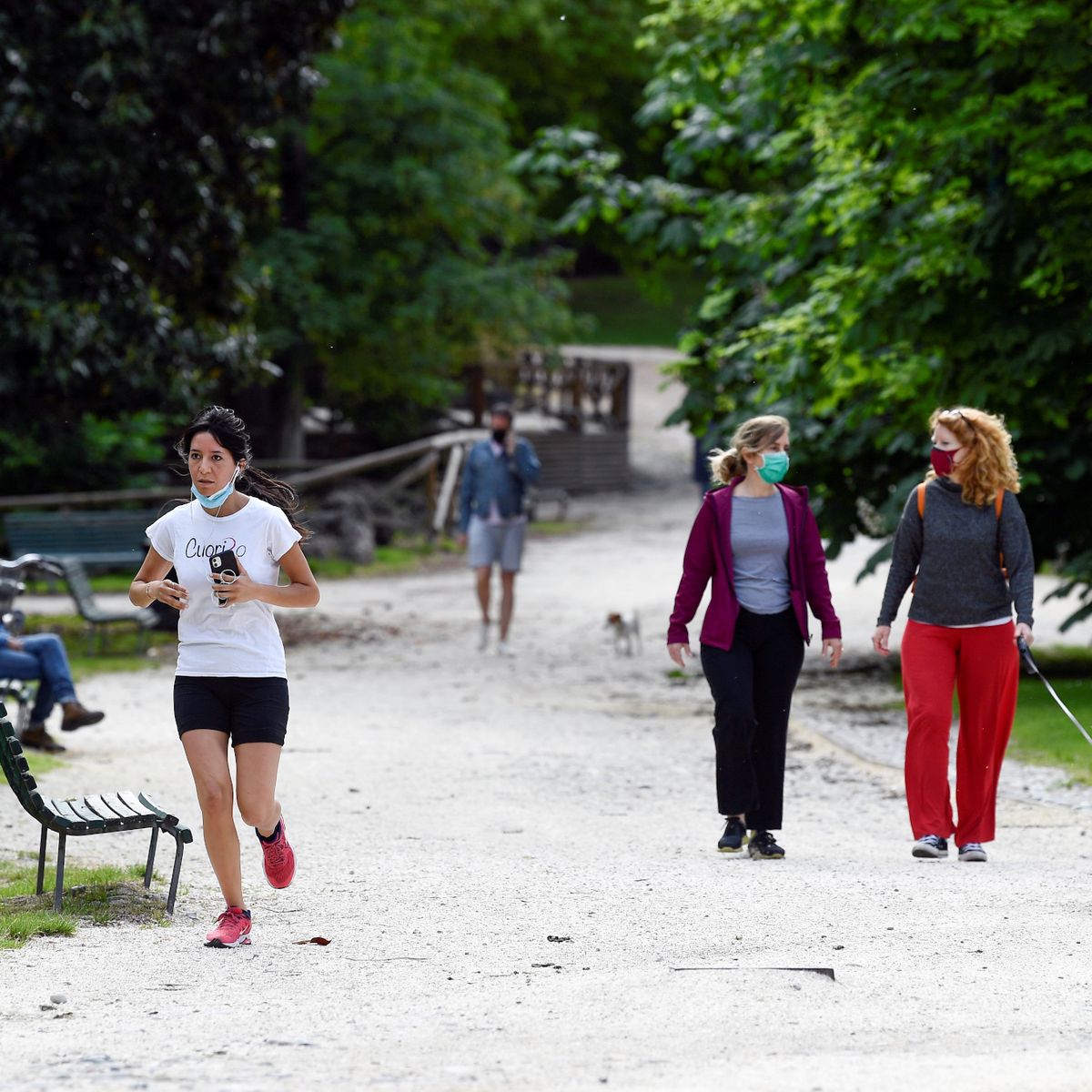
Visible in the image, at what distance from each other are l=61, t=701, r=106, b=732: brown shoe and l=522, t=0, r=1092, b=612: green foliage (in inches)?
211

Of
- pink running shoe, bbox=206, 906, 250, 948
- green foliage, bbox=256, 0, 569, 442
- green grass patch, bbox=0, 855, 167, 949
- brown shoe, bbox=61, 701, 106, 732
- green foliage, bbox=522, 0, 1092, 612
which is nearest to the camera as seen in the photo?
pink running shoe, bbox=206, 906, 250, 948

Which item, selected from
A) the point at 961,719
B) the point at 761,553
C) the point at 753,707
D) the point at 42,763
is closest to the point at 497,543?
the point at 42,763

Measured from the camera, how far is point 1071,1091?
172 inches

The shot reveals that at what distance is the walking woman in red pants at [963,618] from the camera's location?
745 cm

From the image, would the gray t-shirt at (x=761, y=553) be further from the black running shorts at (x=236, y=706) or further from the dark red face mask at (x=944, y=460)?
the black running shorts at (x=236, y=706)

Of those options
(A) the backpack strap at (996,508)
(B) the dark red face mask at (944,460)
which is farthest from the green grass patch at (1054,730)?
(B) the dark red face mask at (944,460)

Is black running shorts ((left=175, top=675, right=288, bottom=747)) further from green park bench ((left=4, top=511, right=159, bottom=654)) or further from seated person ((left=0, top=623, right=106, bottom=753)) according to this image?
green park bench ((left=4, top=511, right=159, bottom=654))

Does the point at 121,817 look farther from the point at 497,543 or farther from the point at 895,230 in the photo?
the point at 497,543

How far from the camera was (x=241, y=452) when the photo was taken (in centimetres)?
605

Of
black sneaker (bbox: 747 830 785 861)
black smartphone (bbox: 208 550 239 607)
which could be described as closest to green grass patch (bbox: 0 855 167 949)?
black smartphone (bbox: 208 550 239 607)

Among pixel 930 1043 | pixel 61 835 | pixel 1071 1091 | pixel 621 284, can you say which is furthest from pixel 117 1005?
pixel 621 284

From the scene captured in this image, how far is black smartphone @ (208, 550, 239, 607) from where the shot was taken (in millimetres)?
5867

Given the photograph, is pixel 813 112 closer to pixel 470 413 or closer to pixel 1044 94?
pixel 1044 94

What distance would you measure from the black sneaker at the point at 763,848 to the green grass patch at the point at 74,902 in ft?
8.17
